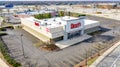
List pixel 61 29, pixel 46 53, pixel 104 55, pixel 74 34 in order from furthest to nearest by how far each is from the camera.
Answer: pixel 74 34, pixel 61 29, pixel 46 53, pixel 104 55

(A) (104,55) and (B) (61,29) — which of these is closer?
(A) (104,55)

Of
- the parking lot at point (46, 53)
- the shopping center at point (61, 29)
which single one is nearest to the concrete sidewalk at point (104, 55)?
the parking lot at point (46, 53)

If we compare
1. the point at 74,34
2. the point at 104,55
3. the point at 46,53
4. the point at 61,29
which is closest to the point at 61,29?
the point at 61,29

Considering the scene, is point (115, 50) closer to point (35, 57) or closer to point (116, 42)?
point (116, 42)

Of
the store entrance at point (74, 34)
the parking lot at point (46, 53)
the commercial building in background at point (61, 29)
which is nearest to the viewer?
the parking lot at point (46, 53)

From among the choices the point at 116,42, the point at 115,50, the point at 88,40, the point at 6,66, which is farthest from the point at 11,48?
the point at 116,42

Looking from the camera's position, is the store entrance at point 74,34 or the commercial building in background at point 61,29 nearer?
the commercial building in background at point 61,29

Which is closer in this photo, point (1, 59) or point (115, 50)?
point (1, 59)

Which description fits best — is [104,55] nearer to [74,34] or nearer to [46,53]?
[46,53]

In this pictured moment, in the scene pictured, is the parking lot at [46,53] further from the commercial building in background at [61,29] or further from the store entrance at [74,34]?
the store entrance at [74,34]

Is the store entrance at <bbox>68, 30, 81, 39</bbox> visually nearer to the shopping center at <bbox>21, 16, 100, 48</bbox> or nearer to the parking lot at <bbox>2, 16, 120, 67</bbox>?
the shopping center at <bbox>21, 16, 100, 48</bbox>

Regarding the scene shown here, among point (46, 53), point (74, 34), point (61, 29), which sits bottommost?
point (46, 53)
